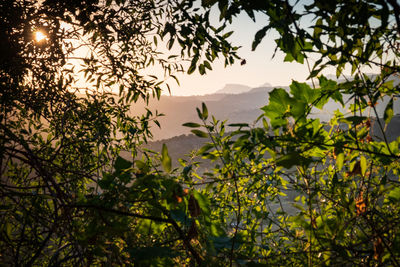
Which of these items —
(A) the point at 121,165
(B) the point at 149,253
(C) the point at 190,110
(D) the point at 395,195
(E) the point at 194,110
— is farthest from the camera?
(C) the point at 190,110

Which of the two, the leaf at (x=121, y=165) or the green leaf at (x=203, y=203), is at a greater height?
the leaf at (x=121, y=165)

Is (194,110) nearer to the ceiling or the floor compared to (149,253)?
nearer to the ceiling

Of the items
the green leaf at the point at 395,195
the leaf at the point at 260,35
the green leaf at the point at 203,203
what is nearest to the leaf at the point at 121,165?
the green leaf at the point at 203,203

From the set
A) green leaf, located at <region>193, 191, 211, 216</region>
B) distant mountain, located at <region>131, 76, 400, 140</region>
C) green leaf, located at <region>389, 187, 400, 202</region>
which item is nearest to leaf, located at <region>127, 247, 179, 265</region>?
green leaf, located at <region>193, 191, 211, 216</region>

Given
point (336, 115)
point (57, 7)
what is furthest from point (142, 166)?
point (57, 7)

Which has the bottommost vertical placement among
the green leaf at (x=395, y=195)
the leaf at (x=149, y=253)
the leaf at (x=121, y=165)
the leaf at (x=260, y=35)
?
the green leaf at (x=395, y=195)

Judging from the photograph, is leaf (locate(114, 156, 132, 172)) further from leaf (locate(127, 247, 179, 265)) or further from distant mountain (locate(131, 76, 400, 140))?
distant mountain (locate(131, 76, 400, 140))

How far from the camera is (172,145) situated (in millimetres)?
22172

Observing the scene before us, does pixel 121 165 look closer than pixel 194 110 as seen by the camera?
Yes

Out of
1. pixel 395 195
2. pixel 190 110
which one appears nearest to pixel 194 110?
pixel 190 110

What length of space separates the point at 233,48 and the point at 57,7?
5.71ft

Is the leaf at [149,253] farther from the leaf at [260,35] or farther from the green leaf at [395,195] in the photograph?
the green leaf at [395,195]

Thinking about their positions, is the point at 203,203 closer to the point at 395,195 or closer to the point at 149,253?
the point at 149,253

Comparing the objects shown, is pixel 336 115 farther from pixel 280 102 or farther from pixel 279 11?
pixel 279 11
